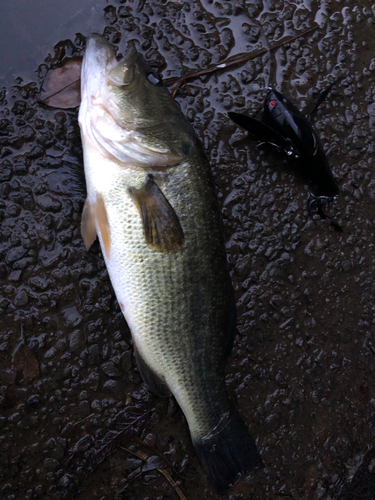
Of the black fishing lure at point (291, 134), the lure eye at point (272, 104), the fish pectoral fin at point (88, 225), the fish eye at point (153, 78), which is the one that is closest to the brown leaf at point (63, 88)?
the fish eye at point (153, 78)

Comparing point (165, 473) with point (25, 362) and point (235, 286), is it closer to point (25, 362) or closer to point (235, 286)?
point (25, 362)

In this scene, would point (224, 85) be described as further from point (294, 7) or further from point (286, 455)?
point (286, 455)

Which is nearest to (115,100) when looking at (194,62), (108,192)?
(108,192)

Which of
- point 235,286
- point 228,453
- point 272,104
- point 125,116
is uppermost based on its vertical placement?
point 125,116

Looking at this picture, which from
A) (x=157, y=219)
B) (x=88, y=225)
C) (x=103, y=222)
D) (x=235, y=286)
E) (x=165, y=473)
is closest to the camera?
(x=157, y=219)

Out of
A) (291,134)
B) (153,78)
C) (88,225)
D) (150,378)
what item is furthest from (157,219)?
(291,134)

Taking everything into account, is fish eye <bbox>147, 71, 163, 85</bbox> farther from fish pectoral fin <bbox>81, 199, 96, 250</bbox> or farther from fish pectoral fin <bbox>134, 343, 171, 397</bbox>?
fish pectoral fin <bbox>134, 343, 171, 397</bbox>

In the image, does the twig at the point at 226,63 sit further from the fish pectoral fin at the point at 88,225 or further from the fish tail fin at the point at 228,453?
the fish tail fin at the point at 228,453
